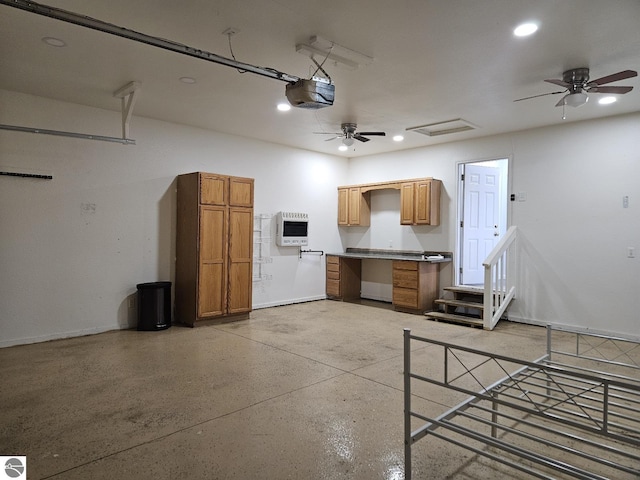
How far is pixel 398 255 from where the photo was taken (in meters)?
8.03

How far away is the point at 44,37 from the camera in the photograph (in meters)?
3.49

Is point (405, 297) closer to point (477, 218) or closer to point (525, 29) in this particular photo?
point (477, 218)

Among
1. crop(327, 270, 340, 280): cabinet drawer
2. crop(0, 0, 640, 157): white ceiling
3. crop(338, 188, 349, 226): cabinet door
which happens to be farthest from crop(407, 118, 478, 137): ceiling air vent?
crop(327, 270, 340, 280): cabinet drawer

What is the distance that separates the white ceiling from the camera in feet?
9.95

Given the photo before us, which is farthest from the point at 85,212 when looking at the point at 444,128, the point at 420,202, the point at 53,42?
the point at 444,128

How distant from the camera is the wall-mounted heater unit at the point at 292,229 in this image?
7.53 m

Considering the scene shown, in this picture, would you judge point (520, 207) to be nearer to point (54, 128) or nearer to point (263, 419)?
point (263, 419)

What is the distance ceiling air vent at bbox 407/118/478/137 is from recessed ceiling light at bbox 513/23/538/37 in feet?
8.32

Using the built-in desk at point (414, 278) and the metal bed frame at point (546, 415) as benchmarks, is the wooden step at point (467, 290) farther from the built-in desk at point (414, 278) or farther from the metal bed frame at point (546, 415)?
the metal bed frame at point (546, 415)

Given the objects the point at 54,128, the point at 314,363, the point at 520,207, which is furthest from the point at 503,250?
the point at 54,128

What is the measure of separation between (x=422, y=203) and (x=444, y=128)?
1.41m

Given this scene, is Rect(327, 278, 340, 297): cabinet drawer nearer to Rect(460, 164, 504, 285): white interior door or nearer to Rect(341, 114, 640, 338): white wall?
Rect(460, 164, 504, 285): white interior door

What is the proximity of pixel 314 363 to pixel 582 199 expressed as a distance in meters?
4.55

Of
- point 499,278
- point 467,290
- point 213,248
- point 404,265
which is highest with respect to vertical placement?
point 213,248
